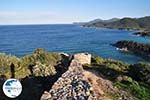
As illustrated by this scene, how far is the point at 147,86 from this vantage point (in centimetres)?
1681

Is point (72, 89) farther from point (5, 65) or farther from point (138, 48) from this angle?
point (138, 48)

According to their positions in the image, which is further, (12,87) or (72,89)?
(12,87)

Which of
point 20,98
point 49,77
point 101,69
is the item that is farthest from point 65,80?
point 101,69

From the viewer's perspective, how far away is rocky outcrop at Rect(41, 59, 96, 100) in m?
11.9

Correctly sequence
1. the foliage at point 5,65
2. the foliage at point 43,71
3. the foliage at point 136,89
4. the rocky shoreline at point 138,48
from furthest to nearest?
the rocky shoreline at point 138,48, the foliage at point 5,65, the foliage at point 43,71, the foliage at point 136,89

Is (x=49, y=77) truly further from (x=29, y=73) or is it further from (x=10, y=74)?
(x=10, y=74)

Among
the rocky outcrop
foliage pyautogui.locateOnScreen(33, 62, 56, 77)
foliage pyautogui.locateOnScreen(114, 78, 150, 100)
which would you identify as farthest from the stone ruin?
foliage pyautogui.locateOnScreen(33, 62, 56, 77)

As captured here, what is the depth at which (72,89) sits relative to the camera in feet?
41.1

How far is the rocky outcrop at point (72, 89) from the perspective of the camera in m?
11.9

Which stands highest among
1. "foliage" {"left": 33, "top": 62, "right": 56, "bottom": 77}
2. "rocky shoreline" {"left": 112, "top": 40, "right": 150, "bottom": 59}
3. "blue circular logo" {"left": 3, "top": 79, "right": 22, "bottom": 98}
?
"blue circular logo" {"left": 3, "top": 79, "right": 22, "bottom": 98}

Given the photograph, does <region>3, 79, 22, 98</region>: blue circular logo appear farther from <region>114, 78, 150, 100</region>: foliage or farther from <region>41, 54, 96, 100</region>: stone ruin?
<region>114, 78, 150, 100</region>: foliage

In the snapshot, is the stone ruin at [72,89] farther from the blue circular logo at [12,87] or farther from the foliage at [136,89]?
the foliage at [136,89]

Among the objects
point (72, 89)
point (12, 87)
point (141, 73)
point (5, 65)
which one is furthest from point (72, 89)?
point (5, 65)

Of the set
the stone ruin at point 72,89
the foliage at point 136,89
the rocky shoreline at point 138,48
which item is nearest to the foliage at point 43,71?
the foliage at point 136,89
